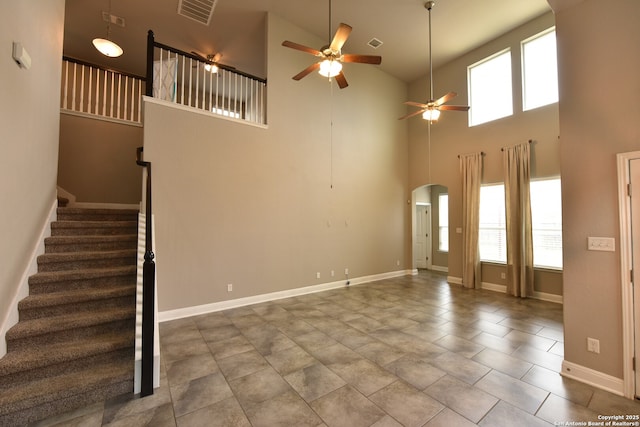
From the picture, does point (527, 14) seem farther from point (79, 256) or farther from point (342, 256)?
point (79, 256)

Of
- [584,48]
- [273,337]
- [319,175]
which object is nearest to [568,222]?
[584,48]

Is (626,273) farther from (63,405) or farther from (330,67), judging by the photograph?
(63,405)

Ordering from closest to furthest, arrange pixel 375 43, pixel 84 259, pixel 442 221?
pixel 84 259 < pixel 375 43 < pixel 442 221

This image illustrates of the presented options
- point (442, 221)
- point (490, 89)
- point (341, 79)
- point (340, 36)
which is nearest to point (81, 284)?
point (340, 36)

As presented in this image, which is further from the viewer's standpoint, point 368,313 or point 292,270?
point 292,270

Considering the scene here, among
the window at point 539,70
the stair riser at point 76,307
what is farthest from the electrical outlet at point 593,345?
the window at point 539,70

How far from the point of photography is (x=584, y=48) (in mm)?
2566

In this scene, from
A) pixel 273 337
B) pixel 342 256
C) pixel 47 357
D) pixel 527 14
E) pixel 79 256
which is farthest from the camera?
pixel 342 256

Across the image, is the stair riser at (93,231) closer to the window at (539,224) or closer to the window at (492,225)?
the window at (492,225)

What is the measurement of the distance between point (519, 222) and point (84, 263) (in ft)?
23.9

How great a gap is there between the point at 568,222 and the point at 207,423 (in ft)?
12.2

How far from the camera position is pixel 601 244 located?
7.99 feet

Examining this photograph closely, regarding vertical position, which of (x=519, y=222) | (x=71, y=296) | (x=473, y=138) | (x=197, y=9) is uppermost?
(x=197, y=9)

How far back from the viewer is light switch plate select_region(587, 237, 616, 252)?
2.38m
